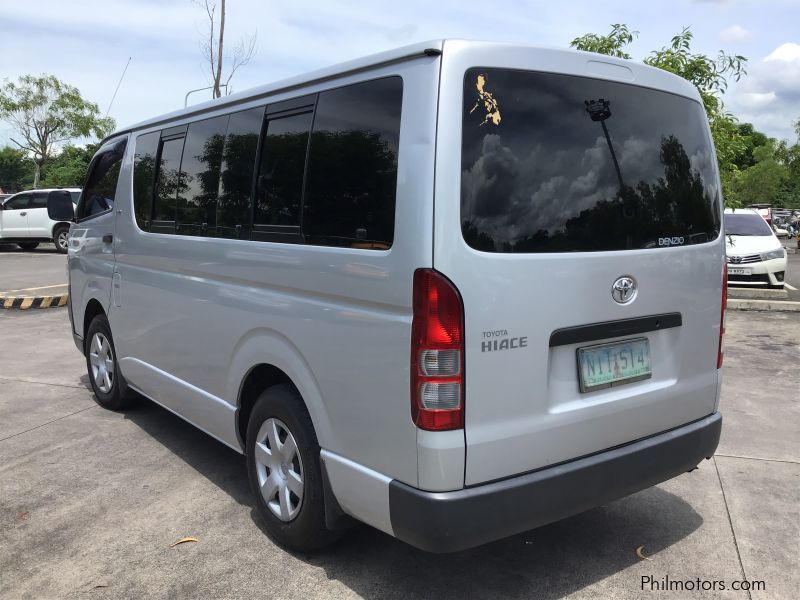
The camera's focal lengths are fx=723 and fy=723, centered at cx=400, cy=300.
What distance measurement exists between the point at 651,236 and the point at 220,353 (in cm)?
212

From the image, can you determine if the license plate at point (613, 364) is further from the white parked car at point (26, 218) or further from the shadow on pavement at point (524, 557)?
the white parked car at point (26, 218)

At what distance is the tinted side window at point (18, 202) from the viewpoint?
68.4 ft

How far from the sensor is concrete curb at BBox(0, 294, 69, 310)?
10922 mm

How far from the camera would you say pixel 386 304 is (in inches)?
101

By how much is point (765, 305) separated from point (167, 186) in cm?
883

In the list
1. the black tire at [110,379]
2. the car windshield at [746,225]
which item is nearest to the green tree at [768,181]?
the car windshield at [746,225]

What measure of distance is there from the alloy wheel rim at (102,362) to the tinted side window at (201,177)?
1.74m

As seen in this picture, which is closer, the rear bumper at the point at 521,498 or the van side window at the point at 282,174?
the rear bumper at the point at 521,498

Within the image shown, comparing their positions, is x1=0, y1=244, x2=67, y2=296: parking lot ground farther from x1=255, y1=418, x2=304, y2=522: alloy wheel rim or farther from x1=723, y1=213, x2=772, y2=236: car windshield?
x1=723, y1=213, x2=772, y2=236: car windshield

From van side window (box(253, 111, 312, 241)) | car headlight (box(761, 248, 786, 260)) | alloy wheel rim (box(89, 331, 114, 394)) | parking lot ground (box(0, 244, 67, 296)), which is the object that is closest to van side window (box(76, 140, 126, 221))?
alloy wheel rim (box(89, 331, 114, 394))

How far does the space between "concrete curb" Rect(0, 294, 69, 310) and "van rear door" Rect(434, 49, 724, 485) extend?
10.1 metres

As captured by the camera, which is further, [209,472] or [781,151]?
[781,151]

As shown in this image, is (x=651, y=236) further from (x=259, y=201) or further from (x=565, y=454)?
(x=259, y=201)

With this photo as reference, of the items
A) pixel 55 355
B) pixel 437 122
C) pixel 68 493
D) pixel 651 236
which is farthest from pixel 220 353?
pixel 55 355
